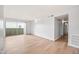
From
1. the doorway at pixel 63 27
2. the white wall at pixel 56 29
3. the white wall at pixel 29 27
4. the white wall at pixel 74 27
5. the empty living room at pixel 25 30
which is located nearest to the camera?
the empty living room at pixel 25 30

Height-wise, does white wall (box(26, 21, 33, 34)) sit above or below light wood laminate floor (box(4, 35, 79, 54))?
above

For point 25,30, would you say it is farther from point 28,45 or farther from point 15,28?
point 28,45

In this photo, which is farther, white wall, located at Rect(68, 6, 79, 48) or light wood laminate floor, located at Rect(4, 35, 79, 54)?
white wall, located at Rect(68, 6, 79, 48)

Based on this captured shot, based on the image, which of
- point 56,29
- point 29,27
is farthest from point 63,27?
point 29,27

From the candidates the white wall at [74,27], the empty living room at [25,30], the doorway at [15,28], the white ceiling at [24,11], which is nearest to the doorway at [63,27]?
the white wall at [74,27]

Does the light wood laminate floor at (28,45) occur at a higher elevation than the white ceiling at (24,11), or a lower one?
lower

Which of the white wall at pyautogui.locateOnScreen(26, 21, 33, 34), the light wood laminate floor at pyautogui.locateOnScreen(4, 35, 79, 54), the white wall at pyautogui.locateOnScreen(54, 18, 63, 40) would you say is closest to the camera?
the light wood laminate floor at pyautogui.locateOnScreen(4, 35, 79, 54)

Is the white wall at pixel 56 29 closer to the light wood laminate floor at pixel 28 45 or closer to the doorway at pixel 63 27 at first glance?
the doorway at pixel 63 27

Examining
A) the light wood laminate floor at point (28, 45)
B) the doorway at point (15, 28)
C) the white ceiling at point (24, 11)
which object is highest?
the white ceiling at point (24, 11)

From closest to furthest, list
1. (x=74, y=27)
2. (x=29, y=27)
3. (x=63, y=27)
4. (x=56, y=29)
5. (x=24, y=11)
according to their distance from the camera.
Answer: (x=24, y=11) → (x=29, y=27) → (x=74, y=27) → (x=63, y=27) → (x=56, y=29)

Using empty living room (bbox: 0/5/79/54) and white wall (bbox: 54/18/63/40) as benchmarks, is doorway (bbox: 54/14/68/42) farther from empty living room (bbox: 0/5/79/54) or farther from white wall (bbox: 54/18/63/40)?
empty living room (bbox: 0/5/79/54)

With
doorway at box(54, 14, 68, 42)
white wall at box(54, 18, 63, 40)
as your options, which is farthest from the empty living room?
white wall at box(54, 18, 63, 40)

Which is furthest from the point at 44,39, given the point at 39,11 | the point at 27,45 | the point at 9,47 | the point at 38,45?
the point at 9,47

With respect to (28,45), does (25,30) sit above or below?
above
